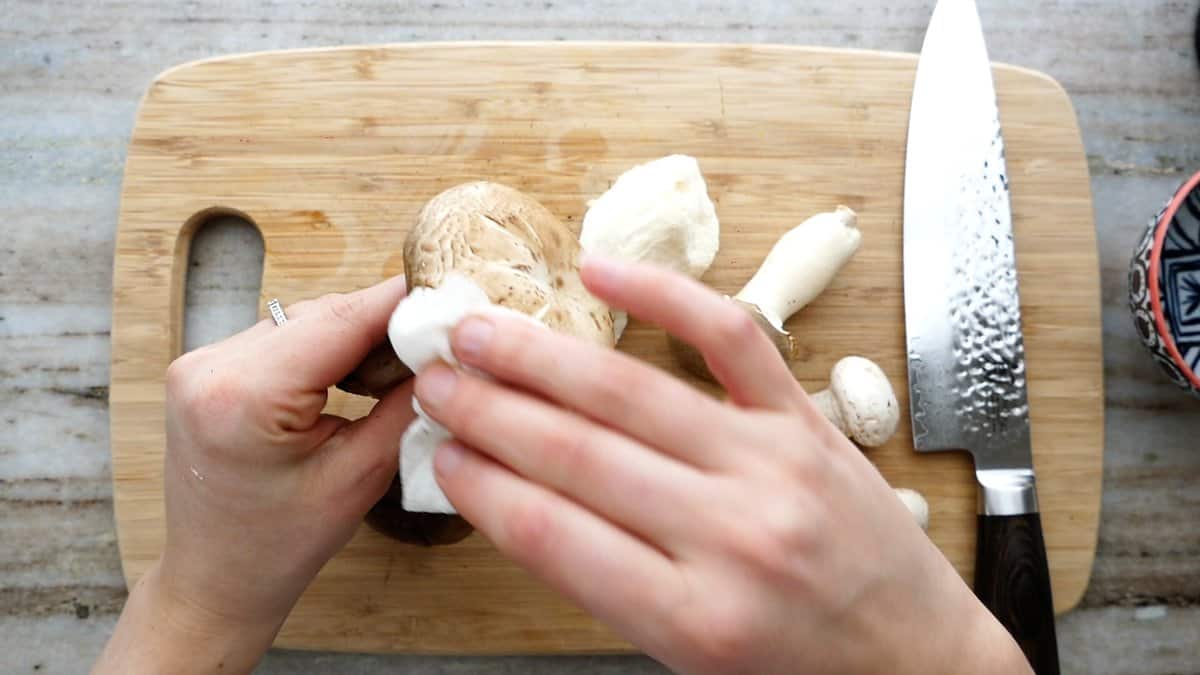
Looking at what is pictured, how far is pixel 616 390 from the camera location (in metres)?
0.69

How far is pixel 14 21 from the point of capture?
1.50 m

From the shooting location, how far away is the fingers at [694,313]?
70 centimetres

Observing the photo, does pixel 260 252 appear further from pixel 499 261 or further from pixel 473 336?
pixel 473 336

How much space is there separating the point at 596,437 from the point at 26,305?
52.0 inches

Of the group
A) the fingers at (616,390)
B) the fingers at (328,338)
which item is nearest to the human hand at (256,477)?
the fingers at (328,338)

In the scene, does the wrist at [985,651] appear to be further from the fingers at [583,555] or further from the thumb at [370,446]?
the thumb at [370,446]

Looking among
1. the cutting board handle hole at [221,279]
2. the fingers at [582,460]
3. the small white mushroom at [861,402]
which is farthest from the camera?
the cutting board handle hole at [221,279]

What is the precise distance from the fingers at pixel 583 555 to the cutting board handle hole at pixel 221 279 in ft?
2.95

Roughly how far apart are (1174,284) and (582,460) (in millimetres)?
1232

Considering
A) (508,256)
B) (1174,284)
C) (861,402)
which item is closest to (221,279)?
(508,256)

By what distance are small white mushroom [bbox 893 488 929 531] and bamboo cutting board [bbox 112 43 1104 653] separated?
8cm

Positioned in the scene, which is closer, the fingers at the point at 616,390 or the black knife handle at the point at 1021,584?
the fingers at the point at 616,390

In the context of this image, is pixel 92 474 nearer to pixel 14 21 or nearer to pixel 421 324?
pixel 14 21

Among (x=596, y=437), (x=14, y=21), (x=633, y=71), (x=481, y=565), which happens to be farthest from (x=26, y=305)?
(x=596, y=437)
